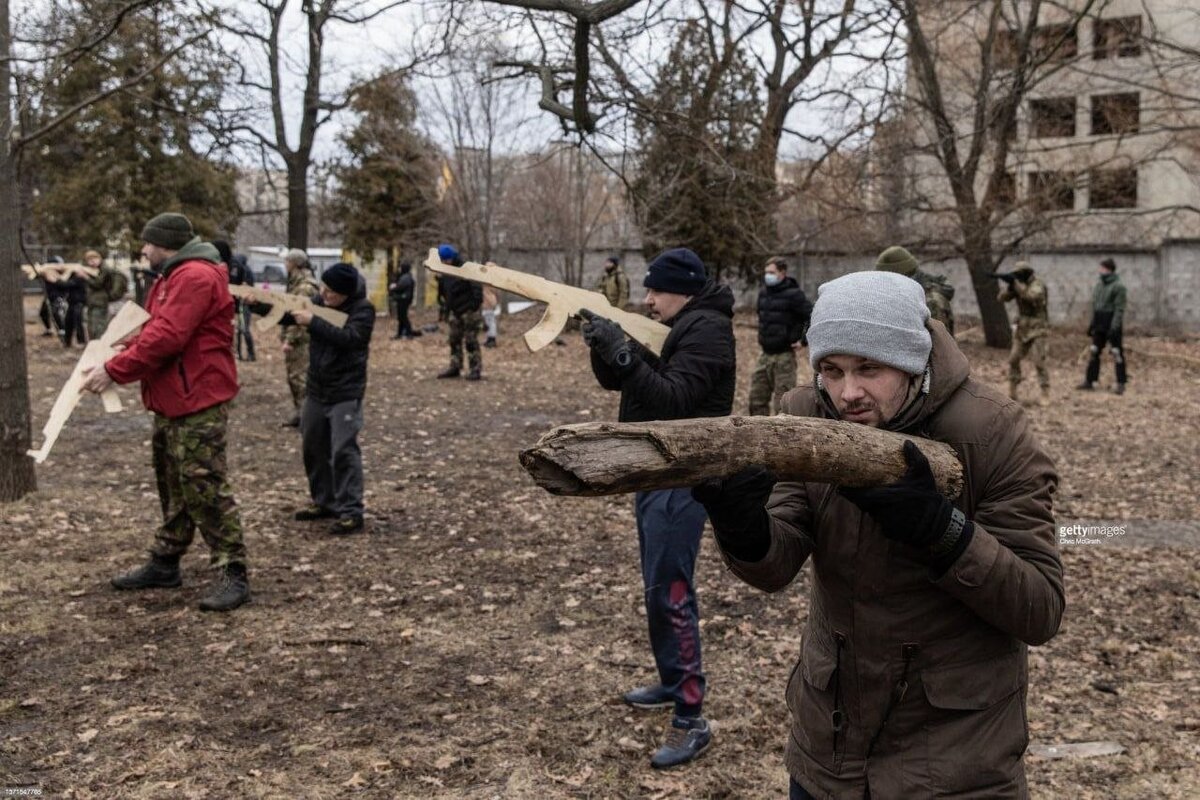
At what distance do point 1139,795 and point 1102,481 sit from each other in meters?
6.33

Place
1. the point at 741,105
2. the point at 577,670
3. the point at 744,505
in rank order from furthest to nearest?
the point at 741,105 → the point at 577,670 → the point at 744,505

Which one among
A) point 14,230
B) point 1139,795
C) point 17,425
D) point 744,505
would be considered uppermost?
point 14,230

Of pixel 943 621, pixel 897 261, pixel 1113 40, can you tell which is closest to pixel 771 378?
pixel 897 261

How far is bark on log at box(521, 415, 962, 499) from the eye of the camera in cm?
197

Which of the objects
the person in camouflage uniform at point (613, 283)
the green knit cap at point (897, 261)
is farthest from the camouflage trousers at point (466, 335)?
the green knit cap at point (897, 261)

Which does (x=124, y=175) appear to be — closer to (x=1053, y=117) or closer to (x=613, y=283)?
(x=613, y=283)

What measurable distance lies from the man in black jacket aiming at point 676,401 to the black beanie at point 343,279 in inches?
151

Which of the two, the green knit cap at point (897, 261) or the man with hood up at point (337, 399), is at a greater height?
the green knit cap at point (897, 261)

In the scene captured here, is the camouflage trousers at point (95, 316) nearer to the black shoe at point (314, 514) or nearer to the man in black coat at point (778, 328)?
the black shoe at point (314, 514)

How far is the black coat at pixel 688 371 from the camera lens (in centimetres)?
404

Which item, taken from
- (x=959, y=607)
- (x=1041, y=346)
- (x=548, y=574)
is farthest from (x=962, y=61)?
(x=959, y=607)

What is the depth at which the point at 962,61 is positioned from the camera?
23.0 meters

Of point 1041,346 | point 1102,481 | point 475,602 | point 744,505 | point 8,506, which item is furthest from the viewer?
point 1041,346

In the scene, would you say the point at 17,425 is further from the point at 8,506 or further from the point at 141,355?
the point at 141,355
